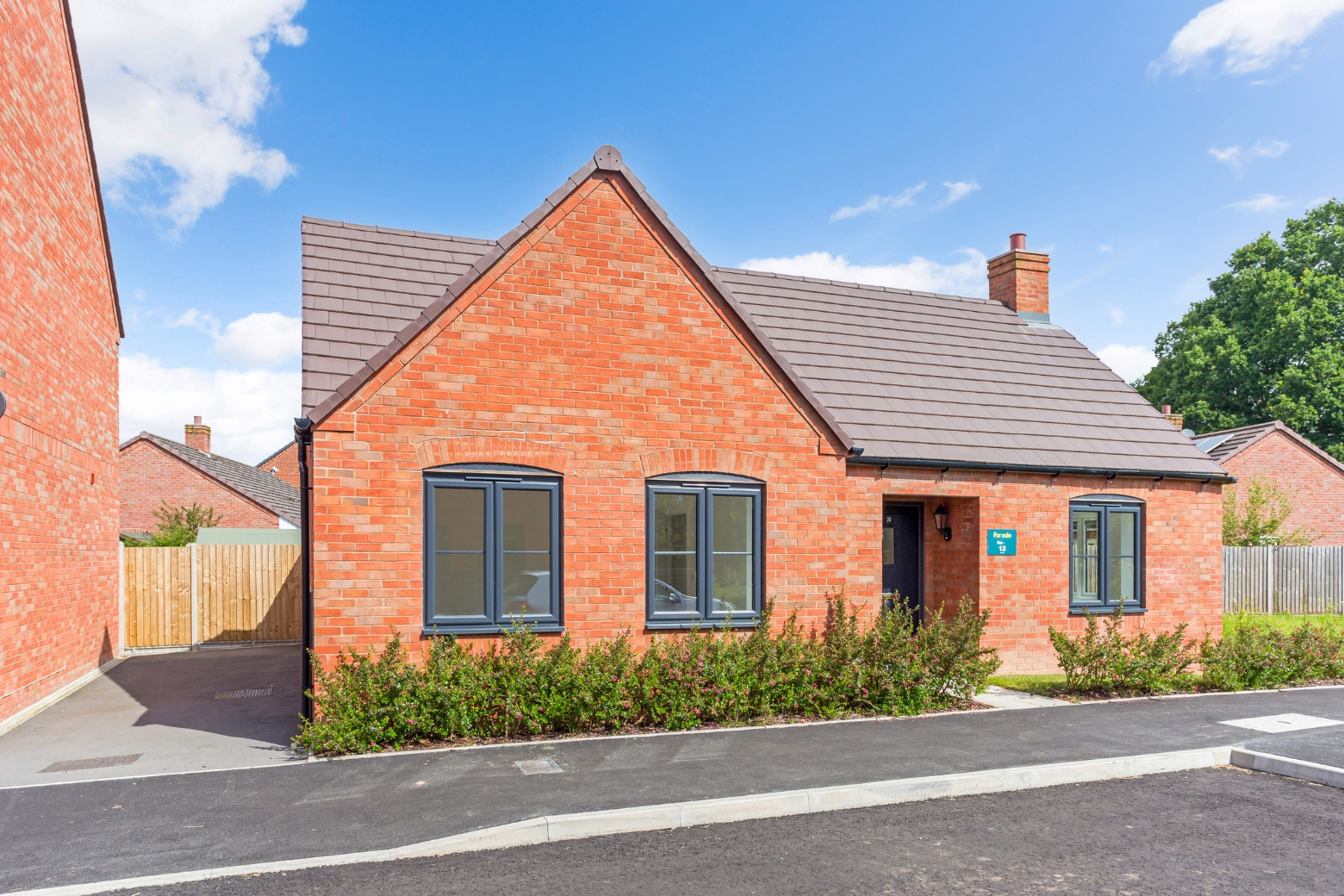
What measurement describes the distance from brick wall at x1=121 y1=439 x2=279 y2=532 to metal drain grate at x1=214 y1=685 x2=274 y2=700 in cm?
1878

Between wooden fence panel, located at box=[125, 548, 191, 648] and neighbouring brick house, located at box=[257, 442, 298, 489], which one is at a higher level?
neighbouring brick house, located at box=[257, 442, 298, 489]

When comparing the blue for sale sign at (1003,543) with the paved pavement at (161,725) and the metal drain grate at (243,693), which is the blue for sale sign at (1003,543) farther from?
the metal drain grate at (243,693)

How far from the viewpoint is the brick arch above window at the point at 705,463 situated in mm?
9945

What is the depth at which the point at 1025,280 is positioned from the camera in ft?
55.7

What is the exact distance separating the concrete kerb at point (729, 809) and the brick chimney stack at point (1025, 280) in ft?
34.3

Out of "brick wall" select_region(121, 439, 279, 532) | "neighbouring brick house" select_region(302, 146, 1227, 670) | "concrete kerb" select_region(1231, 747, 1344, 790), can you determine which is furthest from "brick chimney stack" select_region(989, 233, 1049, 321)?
"brick wall" select_region(121, 439, 279, 532)

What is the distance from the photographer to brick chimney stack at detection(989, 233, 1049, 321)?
1691cm

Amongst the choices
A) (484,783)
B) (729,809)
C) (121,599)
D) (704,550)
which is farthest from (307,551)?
(121,599)

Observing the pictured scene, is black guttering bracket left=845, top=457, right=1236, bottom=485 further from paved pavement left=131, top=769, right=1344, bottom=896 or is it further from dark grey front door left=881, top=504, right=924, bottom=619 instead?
paved pavement left=131, top=769, right=1344, bottom=896

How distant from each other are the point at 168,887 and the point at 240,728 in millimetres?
4782

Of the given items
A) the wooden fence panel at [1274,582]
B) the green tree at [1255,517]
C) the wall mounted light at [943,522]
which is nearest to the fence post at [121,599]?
the wall mounted light at [943,522]

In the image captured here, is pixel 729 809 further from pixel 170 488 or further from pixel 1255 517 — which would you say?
pixel 170 488

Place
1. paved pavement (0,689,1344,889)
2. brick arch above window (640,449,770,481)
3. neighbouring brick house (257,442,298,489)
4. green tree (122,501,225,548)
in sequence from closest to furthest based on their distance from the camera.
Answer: paved pavement (0,689,1344,889) < brick arch above window (640,449,770,481) < green tree (122,501,225,548) < neighbouring brick house (257,442,298,489)

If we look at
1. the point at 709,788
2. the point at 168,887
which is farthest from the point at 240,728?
the point at 709,788
